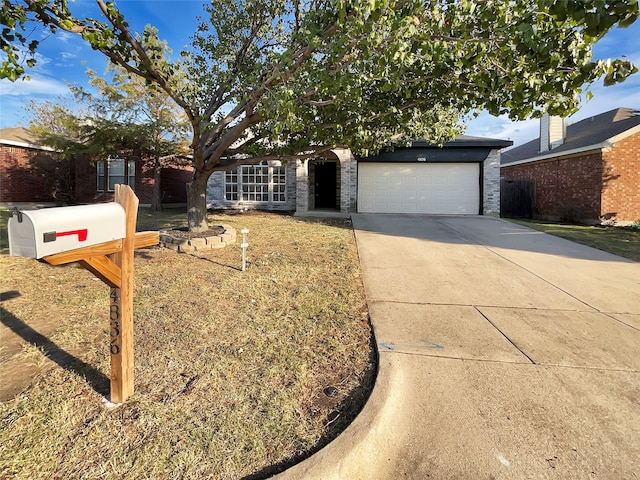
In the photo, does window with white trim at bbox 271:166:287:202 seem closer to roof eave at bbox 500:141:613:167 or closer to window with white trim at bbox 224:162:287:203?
window with white trim at bbox 224:162:287:203

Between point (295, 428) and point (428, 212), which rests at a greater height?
point (428, 212)

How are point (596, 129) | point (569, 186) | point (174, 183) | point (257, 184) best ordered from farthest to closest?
point (174, 183) → point (257, 184) → point (596, 129) → point (569, 186)

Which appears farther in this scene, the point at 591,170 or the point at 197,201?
the point at 591,170

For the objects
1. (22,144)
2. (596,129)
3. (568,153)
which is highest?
(596,129)

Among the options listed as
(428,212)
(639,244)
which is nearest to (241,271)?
(639,244)

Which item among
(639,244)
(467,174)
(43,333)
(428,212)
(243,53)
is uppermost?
(243,53)

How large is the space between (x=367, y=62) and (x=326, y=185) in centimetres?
1406

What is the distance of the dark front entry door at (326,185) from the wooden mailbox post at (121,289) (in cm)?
1698

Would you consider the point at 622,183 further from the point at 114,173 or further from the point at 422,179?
the point at 114,173

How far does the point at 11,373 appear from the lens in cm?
260

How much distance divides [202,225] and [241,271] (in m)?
3.30

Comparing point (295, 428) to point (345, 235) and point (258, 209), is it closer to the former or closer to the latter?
point (345, 235)

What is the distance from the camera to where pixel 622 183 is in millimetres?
12789

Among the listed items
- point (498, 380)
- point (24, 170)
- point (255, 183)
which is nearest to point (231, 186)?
point (255, 183)
